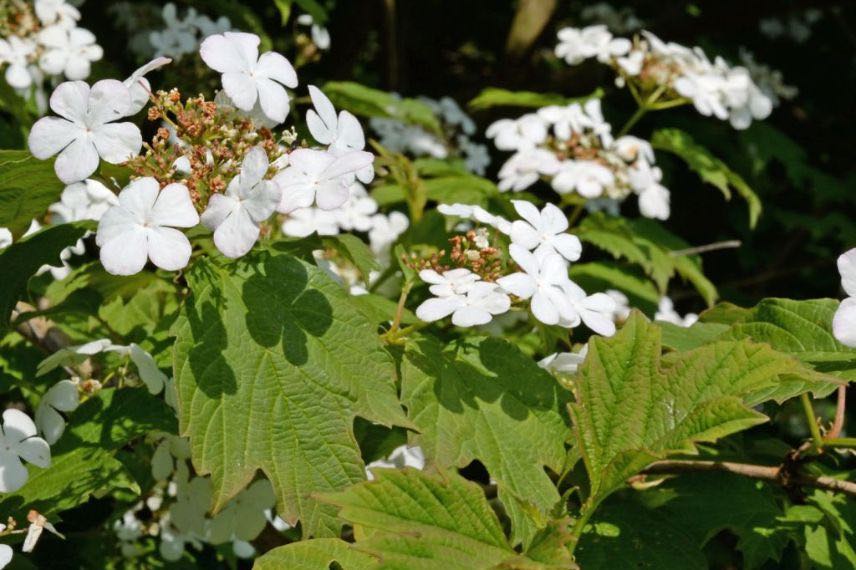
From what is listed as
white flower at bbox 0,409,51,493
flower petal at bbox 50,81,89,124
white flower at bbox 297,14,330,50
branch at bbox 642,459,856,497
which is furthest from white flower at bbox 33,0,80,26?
branch at bbox 642,459,856,497

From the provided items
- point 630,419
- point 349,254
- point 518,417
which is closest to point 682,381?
point 630,419

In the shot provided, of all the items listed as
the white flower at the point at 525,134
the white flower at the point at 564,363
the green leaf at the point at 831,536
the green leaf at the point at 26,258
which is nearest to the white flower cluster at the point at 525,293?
the white flower at the point at 564,363

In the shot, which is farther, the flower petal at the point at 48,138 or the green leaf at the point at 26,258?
the green leaf at the point at 26,258

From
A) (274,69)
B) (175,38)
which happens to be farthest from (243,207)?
(175,38)

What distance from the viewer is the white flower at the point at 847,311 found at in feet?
4.24

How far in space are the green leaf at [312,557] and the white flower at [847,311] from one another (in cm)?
70

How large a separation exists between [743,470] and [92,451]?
40.2 inches

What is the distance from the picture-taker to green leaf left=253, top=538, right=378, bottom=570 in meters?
1.19

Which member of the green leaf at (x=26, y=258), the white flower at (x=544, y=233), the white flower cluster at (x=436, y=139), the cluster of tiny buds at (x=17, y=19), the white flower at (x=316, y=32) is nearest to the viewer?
→ the green leaf at (x=26, y=258)

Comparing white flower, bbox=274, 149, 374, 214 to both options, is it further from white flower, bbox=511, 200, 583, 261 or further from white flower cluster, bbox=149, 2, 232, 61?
white flower cluster, bbox=149, 2, 232, 61

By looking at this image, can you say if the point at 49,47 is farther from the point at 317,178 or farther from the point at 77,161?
the point at 317,178

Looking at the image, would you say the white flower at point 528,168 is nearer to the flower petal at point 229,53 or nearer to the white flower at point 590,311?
the white flower at point 590,311

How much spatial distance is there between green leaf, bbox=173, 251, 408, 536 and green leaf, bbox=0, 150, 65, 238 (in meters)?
0.27

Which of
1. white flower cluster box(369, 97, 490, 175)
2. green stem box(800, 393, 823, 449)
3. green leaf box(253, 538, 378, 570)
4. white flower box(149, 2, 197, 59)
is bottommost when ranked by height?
white flower cluster box(369, 97, 490, 175)
